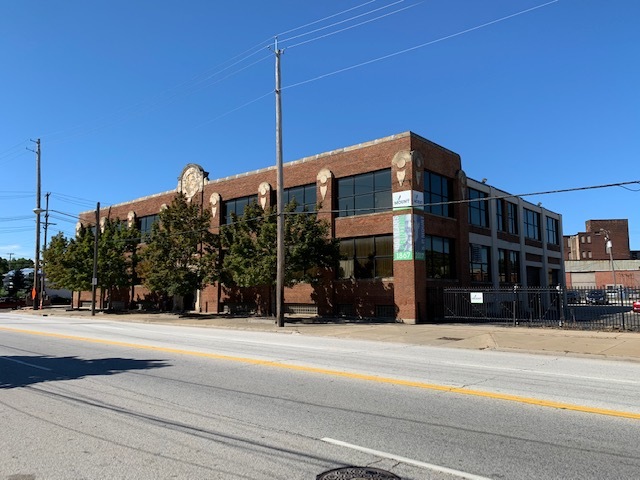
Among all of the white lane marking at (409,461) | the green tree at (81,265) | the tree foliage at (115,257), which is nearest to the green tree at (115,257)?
the tree foliage at (115,257)

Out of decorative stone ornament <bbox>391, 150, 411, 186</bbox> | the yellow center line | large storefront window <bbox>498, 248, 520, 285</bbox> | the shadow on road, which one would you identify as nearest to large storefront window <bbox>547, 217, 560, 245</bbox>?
large storefront window <bbox>498, 248, 520, 285</bbox>

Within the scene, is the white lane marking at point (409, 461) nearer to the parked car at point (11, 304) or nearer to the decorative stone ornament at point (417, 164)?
the decorative stone ornament at point (417, 164)

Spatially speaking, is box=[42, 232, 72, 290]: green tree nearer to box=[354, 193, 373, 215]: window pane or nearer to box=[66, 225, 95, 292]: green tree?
box=[66, 225, 95, 292]: green tree

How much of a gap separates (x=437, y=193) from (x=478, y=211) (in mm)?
6963

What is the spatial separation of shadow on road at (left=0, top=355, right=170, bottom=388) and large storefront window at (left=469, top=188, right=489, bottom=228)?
26430 millimetres

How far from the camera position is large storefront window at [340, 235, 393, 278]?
27416mm

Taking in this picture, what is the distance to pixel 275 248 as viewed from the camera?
2703 cm

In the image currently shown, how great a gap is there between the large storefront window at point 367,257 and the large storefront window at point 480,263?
7.69 meters

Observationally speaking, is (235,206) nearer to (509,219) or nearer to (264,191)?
(264,191)

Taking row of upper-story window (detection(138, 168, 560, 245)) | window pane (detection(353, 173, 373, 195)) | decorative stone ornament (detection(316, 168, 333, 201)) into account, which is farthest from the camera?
decorative stone ornament (detection(316, 168, 333, 201))

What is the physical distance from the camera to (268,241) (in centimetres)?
2719

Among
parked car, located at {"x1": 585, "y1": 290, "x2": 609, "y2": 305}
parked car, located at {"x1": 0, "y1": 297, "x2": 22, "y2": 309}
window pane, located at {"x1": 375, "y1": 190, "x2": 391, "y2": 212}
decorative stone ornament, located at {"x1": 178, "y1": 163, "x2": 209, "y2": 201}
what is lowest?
parked car, located at {"x1": 0, "y1": 297, "x2": 22, "y2": 309}

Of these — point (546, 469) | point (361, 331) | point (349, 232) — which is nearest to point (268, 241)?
point (349, 232)

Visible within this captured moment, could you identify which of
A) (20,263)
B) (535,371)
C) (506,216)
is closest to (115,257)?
(506,216)
